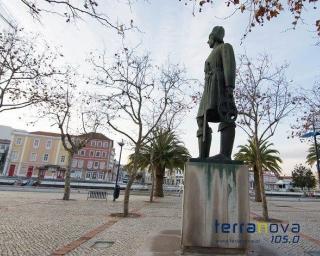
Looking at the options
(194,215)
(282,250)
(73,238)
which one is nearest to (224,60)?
(194,215)

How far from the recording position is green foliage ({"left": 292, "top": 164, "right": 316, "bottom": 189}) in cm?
6881

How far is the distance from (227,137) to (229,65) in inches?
53.0

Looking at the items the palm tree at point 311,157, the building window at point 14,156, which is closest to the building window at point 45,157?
the building window at point 14,156

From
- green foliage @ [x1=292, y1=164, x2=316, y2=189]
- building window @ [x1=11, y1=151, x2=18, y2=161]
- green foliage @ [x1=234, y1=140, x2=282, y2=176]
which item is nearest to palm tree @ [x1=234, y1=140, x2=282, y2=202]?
green foliage @ [x1=234, y1=140, x2=282, y2=176]

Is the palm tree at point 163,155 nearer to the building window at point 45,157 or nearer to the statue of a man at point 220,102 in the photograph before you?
the statue of a man at point 220,102

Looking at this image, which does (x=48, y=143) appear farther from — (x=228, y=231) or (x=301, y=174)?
(x=228, y=231)

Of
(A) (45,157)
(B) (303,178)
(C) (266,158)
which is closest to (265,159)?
(C) (266,158)

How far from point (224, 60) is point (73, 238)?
5556 millimetres

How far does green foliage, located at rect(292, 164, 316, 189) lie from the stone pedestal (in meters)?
72.1

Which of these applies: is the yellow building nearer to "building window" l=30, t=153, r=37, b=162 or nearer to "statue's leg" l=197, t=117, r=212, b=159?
"building window" l=30, t=153, r=37, b=162

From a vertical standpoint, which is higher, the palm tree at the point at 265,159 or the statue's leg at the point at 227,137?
the palm tree at the point at 265,159

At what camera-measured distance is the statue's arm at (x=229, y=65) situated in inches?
218

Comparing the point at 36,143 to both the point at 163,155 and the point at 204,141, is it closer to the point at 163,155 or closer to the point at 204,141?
the point at 163,155

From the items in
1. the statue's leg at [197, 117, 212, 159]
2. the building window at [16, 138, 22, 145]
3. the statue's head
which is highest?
the building window at [16, 138, 22, 145]
